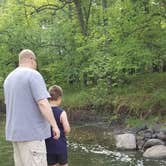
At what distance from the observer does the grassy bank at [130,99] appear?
1911 cm

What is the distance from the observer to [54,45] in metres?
27.0

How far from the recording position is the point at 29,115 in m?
6.26

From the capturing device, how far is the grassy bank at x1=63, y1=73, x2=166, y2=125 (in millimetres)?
19109

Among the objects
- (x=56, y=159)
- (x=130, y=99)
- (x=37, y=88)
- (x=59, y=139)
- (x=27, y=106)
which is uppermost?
(x=37, y=88)

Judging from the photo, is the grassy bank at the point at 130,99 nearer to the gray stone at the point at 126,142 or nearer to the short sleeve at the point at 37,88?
the gray stone at the point at 126,142

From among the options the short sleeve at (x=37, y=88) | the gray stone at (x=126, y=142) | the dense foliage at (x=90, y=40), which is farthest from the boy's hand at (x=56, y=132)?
the dense foliage at (x=90, y=40)

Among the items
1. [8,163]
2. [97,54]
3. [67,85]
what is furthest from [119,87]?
[8,163]

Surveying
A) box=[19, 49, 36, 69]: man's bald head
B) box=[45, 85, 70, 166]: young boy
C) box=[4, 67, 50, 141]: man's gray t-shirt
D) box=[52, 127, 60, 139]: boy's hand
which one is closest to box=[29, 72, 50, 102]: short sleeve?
box=[4, 67, 50, 141]: man's gray t-shirt

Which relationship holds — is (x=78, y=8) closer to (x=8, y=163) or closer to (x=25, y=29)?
(x=25, y=29)

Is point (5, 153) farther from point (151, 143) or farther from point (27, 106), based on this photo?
point (27, 106)

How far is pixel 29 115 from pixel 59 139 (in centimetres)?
94

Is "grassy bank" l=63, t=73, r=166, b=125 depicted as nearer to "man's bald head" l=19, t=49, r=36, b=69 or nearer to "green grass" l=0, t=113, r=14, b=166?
"green grass" l=0, t=113, r=14, b=166

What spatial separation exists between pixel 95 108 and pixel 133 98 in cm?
214

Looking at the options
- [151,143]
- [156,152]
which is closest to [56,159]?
[156,152]
